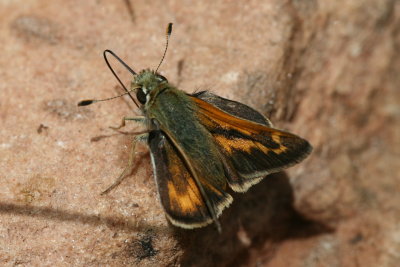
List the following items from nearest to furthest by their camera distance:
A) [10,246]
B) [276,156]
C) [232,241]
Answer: [10,246]
[276,156]
[232,241]

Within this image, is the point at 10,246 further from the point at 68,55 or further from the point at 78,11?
the point at 78,11

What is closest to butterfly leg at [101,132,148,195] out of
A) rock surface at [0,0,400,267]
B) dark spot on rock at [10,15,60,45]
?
rock surface at [0,0,400,267]

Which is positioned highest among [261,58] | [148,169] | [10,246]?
[261,58]

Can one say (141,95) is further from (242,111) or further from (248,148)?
(248,148)

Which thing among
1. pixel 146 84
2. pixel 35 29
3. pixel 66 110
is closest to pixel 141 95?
pixel 146 84

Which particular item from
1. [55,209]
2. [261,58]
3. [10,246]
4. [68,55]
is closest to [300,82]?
[261,58]

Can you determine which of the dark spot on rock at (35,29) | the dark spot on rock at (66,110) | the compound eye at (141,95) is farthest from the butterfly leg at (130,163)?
the dark spot on rock at (35,29)
